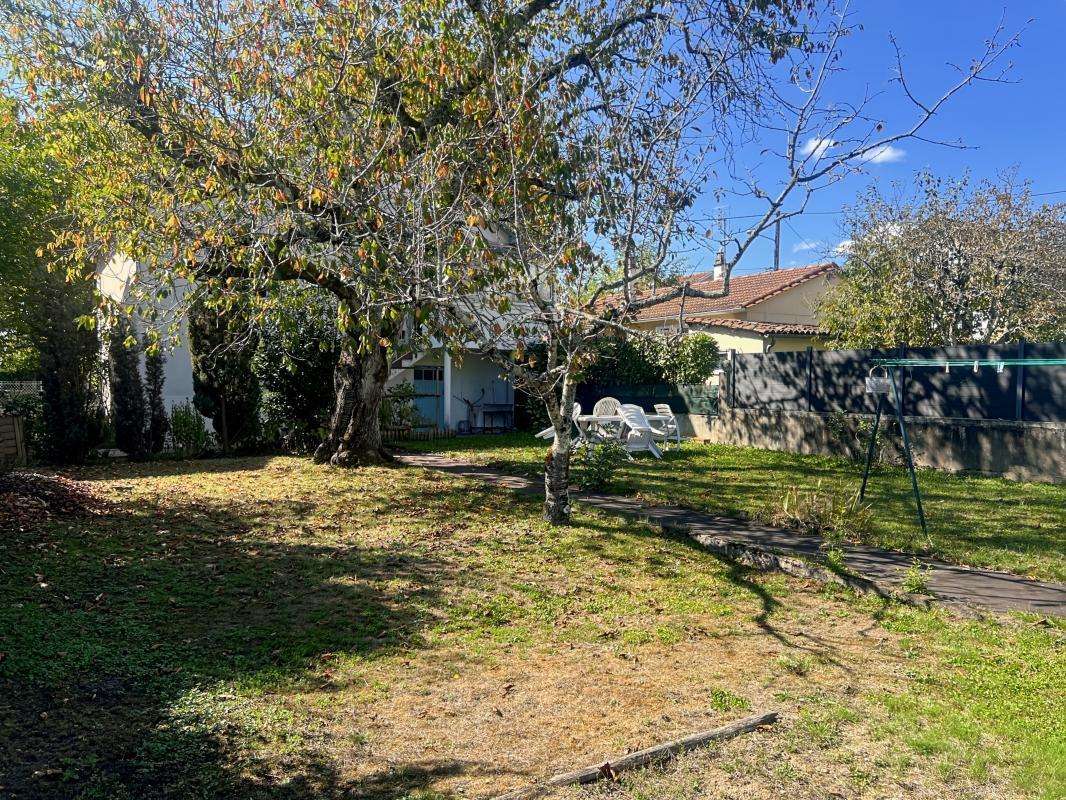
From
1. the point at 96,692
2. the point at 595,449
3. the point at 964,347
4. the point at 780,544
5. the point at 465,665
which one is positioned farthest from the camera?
the point at 964,347

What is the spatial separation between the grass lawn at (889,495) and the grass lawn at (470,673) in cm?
207

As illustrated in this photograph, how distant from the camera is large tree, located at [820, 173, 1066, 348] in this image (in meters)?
15.1

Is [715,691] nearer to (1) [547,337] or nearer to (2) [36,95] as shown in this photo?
(1) [547,337]

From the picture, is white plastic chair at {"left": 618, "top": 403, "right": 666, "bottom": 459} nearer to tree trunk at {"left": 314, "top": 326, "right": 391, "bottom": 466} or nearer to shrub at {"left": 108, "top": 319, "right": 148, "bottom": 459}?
tree trunk at {"left": 314, "top": 326, "right": 391, "bottom": 466}

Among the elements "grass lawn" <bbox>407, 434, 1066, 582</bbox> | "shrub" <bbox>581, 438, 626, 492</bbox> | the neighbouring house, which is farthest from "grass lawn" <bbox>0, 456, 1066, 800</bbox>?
the neighbouring house

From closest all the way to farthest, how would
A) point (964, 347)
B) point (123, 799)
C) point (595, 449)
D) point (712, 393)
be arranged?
1. point (123, 799)
2. point (595, 449)
3. point (964, 347)
4. point (712, 393)

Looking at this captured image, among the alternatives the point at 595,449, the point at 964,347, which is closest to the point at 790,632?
the point at 595,449

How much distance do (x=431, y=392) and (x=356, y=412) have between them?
8.06m

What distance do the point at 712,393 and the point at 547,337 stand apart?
11.3m

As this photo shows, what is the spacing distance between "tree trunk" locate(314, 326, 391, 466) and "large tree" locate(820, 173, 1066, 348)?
38.2 ft

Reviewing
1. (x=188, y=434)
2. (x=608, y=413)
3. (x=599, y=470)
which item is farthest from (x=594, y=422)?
(x=188, y=434)

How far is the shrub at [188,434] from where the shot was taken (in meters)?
15.3

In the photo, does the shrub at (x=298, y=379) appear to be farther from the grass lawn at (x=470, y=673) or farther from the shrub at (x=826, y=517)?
the shrub at (x=826, y=517)

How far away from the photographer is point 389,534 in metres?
8.30
